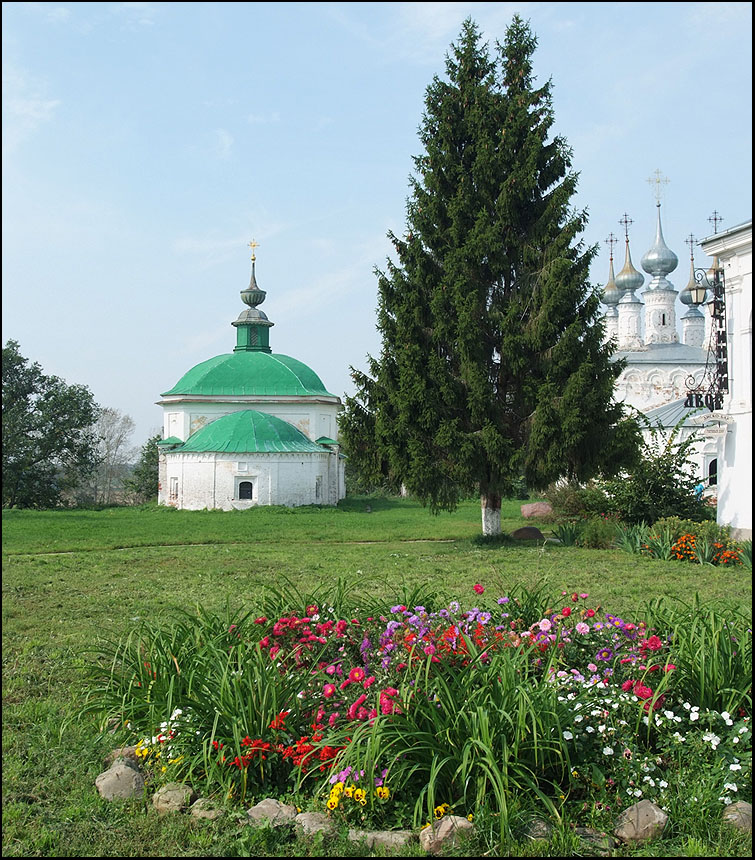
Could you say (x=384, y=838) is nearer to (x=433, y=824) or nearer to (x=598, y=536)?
(x=433, y=824)

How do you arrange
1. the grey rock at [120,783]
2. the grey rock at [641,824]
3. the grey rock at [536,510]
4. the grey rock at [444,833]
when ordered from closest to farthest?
the grey rock at [444,833] → the grey rock at [641,824] → the grey rock at [120,783] → the grey rock at [536,510]

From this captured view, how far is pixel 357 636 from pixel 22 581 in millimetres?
6791

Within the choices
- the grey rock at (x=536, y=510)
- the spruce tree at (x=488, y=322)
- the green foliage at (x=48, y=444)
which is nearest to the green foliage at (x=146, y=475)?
the green foliage at (x=48, y=444)

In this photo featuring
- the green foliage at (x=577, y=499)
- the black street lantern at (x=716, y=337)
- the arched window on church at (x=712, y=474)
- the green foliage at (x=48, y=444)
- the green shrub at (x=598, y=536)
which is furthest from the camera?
the green foliage at (x=48, y=444)

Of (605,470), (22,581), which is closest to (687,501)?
(605,470)

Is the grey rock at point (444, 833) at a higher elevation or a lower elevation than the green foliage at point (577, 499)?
lower

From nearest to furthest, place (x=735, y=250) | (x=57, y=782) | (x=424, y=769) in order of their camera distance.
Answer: (x=424, y=769) < (x=57, y=782) < (x=735, y=250)

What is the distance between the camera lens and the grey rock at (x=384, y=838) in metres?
3.69

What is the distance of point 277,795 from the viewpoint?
4238mm

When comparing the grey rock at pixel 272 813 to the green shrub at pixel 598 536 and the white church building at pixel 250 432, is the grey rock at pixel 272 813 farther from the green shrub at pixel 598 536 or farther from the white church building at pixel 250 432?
the white church building at pixel 250 432

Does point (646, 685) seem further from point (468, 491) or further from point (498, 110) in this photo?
point (498, 110)

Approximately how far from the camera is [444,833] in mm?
3693

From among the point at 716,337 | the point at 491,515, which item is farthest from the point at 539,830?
the point at 491,515

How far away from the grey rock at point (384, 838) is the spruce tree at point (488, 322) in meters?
11.7
